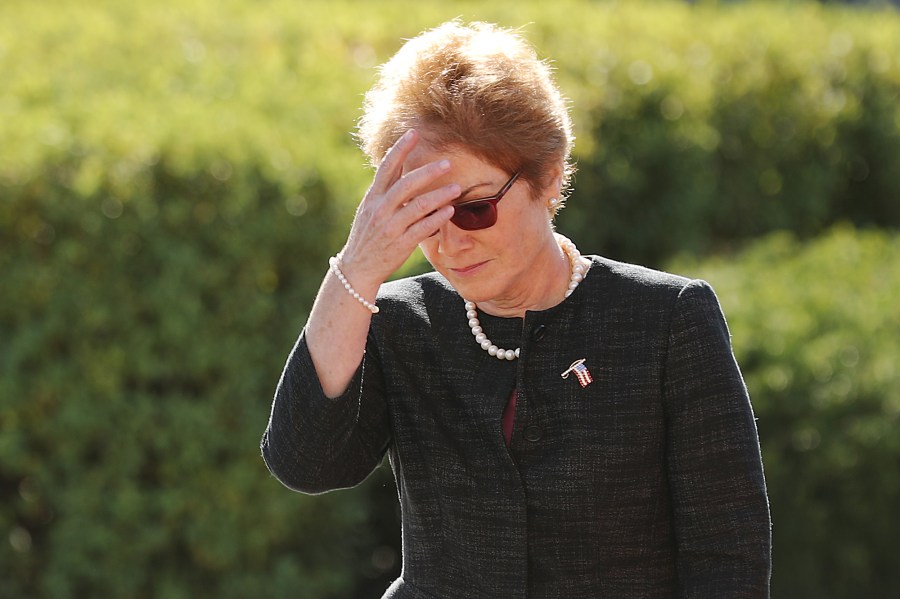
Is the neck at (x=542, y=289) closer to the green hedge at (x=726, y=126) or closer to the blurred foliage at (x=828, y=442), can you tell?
the blurred foliage at (x=828, y=442)

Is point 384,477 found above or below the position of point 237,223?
below

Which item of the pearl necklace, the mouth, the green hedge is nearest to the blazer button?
the pearl necklace

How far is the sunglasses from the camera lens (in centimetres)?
210

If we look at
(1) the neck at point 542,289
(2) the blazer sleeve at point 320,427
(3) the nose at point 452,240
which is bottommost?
(2) the blazer sleeve at point 320,427

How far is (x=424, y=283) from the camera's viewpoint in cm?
243

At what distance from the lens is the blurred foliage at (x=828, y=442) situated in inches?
178

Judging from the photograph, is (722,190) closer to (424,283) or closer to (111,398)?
(111,398)

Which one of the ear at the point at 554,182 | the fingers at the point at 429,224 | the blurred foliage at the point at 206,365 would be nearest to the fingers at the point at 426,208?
the fingers at the point at 429,224

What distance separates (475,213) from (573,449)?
0.43 meters

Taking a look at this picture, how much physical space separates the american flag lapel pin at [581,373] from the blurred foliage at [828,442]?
2.57 m

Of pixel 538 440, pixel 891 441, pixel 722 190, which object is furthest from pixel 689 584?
pixel 722 190

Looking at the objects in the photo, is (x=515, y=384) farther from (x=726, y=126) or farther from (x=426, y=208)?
(x=726, y=126)

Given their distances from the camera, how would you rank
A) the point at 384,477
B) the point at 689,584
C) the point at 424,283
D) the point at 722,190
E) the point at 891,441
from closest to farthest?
1. the point at 689,584
2. the point at 424,283
3. the point at 891,441
4. the point at 384,477
5. the point at 722,190

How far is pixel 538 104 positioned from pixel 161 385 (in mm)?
A: 2816
